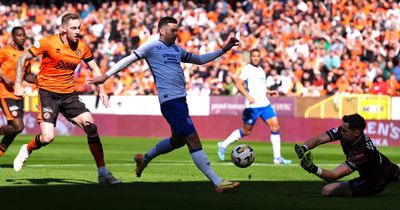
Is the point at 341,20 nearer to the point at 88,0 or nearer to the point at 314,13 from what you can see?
the point at 314,13

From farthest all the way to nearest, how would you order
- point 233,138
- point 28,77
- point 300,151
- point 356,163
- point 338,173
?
point 233,138 → point 28,77 → point 338,173 → point 356,163 → point 300,151

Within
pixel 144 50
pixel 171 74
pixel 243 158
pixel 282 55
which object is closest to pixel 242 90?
pixel 243 158

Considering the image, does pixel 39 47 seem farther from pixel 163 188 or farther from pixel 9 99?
pixel 9 99

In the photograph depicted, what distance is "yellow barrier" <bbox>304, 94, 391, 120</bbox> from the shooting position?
3356cm

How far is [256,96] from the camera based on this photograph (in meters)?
23.1

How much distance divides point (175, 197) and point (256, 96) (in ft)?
32.7

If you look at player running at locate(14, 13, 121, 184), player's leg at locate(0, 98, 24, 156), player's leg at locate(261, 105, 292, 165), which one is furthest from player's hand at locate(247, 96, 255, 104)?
player running at locate(14, 13, 121, 184)

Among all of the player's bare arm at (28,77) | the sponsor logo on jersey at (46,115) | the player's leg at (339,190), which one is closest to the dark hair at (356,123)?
the player's leg at (339,190)

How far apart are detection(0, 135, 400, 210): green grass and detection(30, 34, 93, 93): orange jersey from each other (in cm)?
153

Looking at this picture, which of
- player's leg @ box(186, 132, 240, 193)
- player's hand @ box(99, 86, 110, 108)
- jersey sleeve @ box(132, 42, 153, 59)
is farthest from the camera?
player's hand @ box(99, 86, 110, 108)

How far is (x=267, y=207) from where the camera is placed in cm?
Result: 1220

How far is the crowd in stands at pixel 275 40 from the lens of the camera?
35.9 metres

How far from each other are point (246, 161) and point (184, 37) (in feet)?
83.6

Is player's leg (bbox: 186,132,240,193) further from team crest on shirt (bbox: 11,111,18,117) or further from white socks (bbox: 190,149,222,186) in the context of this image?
team crest on shirt (bbox: 11,111,18,117)
